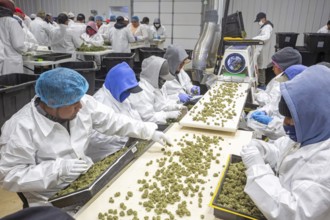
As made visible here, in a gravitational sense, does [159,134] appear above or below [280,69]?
below

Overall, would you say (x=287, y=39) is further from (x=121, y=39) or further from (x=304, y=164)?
(x=304, y=164)

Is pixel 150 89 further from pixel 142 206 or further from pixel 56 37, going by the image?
pixel 56 37

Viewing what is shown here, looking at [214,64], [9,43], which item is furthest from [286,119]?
[9,43]

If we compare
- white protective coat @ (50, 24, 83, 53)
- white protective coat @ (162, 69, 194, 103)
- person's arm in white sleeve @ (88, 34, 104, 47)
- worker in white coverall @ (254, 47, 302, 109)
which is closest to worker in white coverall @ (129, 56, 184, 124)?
white protective coat @ (162, 69, 194, 103)

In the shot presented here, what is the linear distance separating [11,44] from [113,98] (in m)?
2.73

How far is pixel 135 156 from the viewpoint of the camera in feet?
5.30

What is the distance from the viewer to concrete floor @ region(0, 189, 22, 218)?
225 cm

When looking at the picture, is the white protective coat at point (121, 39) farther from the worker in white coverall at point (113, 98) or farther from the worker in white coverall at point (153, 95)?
the worker in white coverall at point (113, 98)

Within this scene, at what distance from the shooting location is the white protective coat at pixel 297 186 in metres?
0.92

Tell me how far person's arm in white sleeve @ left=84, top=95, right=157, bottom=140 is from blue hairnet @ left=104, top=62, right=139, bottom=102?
0.32 metres

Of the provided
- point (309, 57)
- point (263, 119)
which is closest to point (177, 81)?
point (263, 119)

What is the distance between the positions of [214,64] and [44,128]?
3518 mm

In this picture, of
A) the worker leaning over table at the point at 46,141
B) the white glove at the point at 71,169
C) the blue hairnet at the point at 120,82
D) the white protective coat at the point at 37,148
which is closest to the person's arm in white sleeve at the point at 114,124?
the white protective coat at the point at 37,148

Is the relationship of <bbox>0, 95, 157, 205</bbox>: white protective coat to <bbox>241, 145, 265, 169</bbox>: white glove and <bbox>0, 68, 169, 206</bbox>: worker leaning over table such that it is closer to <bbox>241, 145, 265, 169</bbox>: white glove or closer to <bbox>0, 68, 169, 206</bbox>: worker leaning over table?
<bbox>0, 68, 169, 206</bbox>: worker leaning over table
